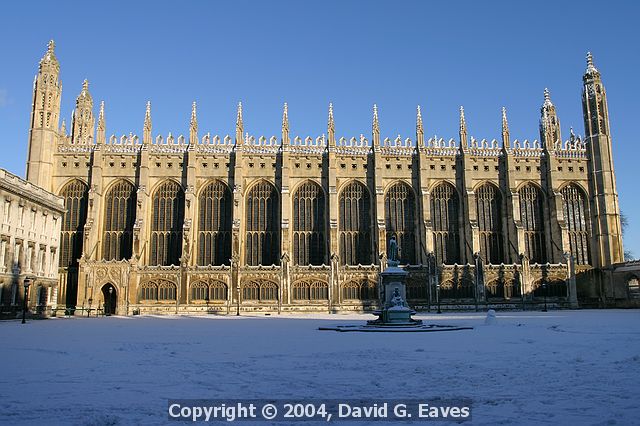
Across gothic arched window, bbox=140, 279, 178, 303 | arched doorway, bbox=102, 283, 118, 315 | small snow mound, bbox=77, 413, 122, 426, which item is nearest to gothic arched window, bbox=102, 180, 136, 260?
arched doorway, bbox=102, 283, 118, 315

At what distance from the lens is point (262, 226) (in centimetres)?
5575

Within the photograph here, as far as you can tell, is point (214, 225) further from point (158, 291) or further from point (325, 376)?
point (325, 376)

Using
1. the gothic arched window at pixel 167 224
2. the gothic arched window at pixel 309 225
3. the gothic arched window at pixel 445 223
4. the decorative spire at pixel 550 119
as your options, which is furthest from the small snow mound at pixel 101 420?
the decorative spire at pixel 550 119

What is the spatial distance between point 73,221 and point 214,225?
534 inches

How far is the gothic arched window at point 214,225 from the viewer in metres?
54.6

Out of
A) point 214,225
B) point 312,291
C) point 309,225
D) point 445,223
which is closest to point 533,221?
point 445,223

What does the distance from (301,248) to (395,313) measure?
1136 inches

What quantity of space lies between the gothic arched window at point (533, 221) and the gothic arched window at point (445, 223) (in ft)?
22.9

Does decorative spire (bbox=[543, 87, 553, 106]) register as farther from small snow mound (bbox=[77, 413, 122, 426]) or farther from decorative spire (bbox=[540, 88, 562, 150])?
small snow mound (bbox=[77, 413, 122, 426])

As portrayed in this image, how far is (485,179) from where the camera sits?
5788 centimetres

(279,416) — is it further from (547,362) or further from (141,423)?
(547,362)

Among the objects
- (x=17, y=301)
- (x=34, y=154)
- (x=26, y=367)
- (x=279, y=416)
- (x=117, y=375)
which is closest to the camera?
(x=279, y=416)

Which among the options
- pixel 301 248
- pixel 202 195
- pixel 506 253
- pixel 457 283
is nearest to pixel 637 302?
pixel 506 253

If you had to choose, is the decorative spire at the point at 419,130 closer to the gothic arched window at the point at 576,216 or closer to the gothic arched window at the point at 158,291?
the gothic arched window at the point at 576,216
